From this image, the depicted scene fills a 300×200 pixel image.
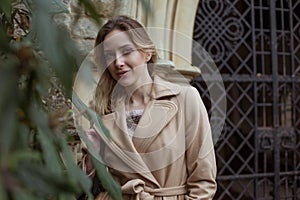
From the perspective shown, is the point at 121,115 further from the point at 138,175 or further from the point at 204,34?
the point at 204,34

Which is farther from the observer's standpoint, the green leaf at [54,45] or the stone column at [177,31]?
the stone column at [177,31]

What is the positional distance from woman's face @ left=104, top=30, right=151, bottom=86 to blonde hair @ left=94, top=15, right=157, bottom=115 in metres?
0.01

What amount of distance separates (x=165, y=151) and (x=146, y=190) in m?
0.12

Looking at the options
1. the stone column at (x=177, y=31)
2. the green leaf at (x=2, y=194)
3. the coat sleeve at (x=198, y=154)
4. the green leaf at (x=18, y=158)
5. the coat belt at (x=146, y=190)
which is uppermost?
the stone column at (x=177, y=31)

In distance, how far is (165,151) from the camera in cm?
142

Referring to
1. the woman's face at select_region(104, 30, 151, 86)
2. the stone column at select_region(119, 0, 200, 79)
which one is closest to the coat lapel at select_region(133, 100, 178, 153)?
the woman's face at select_region(104, 30, 151, 86)

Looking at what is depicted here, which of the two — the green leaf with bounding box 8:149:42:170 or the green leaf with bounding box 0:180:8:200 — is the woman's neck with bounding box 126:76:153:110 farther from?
the green leaf with bounding box 0:180:8:200

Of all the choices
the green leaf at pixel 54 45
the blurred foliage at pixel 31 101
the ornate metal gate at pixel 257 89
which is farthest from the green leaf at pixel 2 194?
the ornate metal gate at pixel 257 89

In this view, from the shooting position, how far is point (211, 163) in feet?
4.77

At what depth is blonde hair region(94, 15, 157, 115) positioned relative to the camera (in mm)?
1408

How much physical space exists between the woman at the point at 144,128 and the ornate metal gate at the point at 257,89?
1.74 metres

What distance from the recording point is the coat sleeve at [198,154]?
144cm

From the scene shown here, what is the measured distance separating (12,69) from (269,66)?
320 centimetres

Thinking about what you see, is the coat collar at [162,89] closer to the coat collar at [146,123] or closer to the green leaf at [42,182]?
the coat collar at [146,123]
